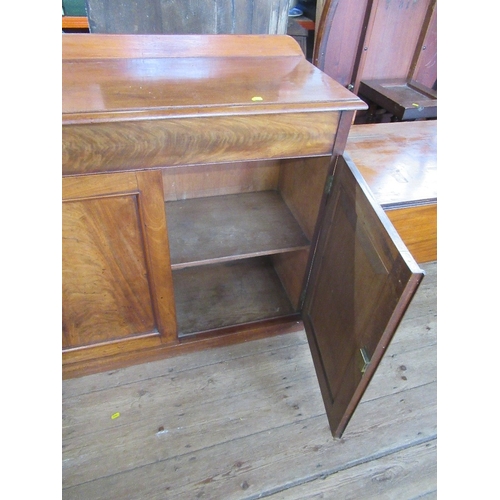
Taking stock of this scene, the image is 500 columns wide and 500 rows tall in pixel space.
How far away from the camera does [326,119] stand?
898 millimetres

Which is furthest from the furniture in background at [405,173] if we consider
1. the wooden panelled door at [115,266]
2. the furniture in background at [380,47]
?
the wooden panelled door at [115,266]

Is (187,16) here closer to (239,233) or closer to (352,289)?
(239,233)

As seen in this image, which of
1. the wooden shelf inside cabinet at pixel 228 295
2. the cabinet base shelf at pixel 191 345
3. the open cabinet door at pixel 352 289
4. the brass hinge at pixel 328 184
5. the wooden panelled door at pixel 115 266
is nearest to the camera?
the open cabinet door at pixel 352 289

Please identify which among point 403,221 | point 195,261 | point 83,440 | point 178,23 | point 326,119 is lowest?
point 83,440

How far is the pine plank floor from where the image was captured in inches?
41.8

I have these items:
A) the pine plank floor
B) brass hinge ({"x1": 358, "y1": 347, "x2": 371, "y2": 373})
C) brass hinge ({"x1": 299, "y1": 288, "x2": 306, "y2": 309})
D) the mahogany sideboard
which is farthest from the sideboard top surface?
the pine plank floor

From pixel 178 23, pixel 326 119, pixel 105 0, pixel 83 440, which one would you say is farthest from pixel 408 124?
pixel 83 440

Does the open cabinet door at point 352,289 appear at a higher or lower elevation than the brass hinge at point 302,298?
higher

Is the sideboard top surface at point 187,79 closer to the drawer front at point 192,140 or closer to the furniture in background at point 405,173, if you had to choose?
the drawer front at point 192,140

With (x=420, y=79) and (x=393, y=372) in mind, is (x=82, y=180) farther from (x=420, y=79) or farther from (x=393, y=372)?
(x=420, y=79)

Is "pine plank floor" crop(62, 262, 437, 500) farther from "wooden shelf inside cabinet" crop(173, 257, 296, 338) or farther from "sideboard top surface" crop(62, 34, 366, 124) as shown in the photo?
"sideboard top surface" crop(62, 34, 366, 124)

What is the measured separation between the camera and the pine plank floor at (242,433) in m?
1.06

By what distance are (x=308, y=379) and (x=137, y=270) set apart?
2.48 feet

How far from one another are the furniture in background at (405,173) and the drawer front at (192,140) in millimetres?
342
